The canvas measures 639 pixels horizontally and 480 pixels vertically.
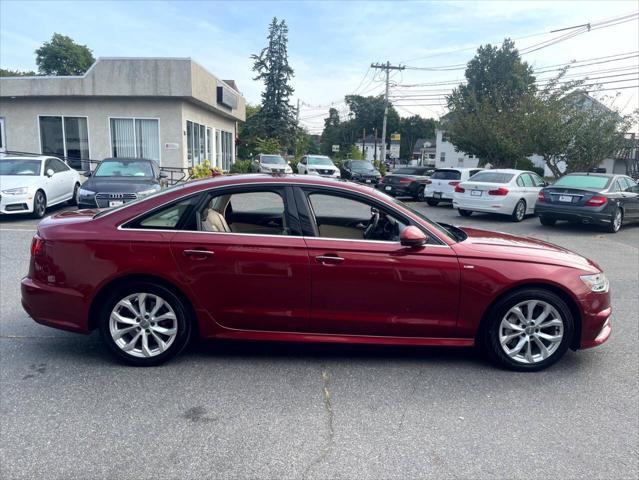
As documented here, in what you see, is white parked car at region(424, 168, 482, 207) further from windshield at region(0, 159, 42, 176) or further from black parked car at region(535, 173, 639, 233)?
windshield at region(0, 159, 42, 176)

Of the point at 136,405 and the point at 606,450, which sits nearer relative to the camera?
the point at 606,450

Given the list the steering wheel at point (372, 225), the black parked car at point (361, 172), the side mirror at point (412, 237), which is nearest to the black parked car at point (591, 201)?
the steering wheel at point (372, 225)

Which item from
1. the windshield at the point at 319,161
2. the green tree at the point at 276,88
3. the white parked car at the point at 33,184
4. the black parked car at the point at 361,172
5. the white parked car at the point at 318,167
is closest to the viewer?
the white parked car at the point at 33,184

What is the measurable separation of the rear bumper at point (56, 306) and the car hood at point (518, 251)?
306 cm

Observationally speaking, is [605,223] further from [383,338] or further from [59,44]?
[59,44]

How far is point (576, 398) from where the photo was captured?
12.3 feet

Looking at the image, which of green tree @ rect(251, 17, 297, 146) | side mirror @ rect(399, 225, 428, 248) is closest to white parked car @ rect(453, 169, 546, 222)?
side mirror @ rect(399, 225, 428, 248)

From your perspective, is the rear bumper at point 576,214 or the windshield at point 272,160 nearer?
the rear bumper at point 576,214

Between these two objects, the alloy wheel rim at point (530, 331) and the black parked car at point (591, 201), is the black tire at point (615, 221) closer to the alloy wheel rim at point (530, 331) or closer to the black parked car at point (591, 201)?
the black parked car at point (591, 201)

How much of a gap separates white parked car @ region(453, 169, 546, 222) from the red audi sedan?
10610 millimetres

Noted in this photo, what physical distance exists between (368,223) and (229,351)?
66.7 inches

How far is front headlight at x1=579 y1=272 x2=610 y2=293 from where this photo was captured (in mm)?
4105

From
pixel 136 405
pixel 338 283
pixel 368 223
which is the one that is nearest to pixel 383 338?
pixel 338 283

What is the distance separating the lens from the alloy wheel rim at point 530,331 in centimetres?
407
